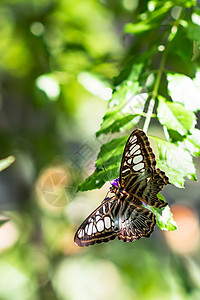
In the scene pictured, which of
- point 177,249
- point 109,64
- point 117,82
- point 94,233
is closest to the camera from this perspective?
point 94,233

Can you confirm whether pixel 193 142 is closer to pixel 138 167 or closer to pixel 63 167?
pixel 138 167

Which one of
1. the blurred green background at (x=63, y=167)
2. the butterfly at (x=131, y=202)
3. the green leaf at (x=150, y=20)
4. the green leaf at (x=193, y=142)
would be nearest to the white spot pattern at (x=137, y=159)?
the butterfly at (x=131, y=202)

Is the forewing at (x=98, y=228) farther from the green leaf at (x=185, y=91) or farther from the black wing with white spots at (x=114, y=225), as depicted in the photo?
the green leaf at (x=185, y=91)

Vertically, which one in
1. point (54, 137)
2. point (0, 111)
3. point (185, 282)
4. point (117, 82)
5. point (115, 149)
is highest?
point (0, 111)

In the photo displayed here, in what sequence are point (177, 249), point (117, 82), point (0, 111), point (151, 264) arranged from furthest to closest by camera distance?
point (151, 264) < point (177, 249) < point (0, 111) < point (117, 82)

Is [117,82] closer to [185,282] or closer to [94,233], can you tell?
[94,233]

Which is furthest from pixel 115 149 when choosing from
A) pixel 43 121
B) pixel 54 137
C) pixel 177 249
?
pixel 177 249

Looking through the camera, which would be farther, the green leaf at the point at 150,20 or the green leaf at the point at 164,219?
the green leaf at the point at 150,20
